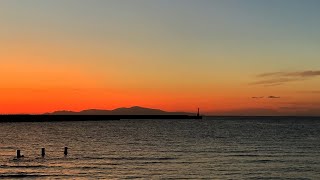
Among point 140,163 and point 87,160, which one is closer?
point 140,163

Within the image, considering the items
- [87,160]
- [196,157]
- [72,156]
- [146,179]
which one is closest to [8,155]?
[72,156]

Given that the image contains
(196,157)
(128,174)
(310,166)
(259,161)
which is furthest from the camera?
(196,157)

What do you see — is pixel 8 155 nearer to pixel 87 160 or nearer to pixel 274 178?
pixel 87 160

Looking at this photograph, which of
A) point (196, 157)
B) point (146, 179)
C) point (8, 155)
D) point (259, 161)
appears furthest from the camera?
point (8, 155)

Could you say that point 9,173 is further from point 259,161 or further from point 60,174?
point 259,161

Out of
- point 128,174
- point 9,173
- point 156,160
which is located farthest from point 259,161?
point 9,173

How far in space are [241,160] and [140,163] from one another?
10.9 meters

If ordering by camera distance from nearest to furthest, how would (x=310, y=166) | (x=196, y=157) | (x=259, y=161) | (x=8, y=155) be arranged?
(x=310, y=166)
(x=259, y=161)
(x=196, y=157)
(x=8, y=155)

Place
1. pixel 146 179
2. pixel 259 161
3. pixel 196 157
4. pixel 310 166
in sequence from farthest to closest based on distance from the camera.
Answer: pixel 196 157 < pixel 259 161 < pixel 310 166 < pixel 146 179

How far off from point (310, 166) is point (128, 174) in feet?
58.0

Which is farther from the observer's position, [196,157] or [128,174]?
[196,157]

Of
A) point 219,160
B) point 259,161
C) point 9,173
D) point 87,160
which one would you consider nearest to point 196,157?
point 219,160

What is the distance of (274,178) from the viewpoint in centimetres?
3778

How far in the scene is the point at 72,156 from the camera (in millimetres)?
55812
